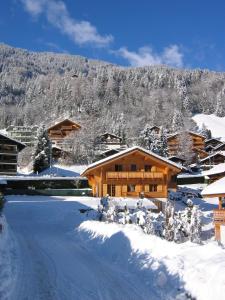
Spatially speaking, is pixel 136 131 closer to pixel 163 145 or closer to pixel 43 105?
pixel 163 145

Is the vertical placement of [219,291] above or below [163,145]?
below

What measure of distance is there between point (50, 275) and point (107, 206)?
22233mm

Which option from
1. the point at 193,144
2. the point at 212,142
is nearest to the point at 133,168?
the point at 193,144

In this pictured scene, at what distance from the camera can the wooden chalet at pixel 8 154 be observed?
7106 centimetres

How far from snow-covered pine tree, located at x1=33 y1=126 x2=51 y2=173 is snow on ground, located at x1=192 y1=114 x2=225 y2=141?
8060 centimetres

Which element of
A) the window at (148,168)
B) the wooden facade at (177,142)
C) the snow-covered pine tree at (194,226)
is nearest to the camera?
→ the snow-covered pine tree at (194,226)

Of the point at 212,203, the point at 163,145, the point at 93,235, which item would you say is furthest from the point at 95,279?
the point at 163,145

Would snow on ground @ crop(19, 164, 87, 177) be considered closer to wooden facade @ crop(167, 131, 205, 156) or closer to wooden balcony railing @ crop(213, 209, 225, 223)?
wooden facade @ crop(167, 131, 205, 156)

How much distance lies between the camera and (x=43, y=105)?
17600 cm

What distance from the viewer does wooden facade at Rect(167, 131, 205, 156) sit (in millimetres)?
106550

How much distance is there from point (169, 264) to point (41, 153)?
6594 centimetres

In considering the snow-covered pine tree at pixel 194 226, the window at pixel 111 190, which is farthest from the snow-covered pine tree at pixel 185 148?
the snow-covered pine tree at pixel 194 226

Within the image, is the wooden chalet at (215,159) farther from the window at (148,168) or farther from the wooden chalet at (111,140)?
the window at (148,168)

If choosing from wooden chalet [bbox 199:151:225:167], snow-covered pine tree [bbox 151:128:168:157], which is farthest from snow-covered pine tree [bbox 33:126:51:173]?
wooden chalet [bbox 199:151:225:167]
